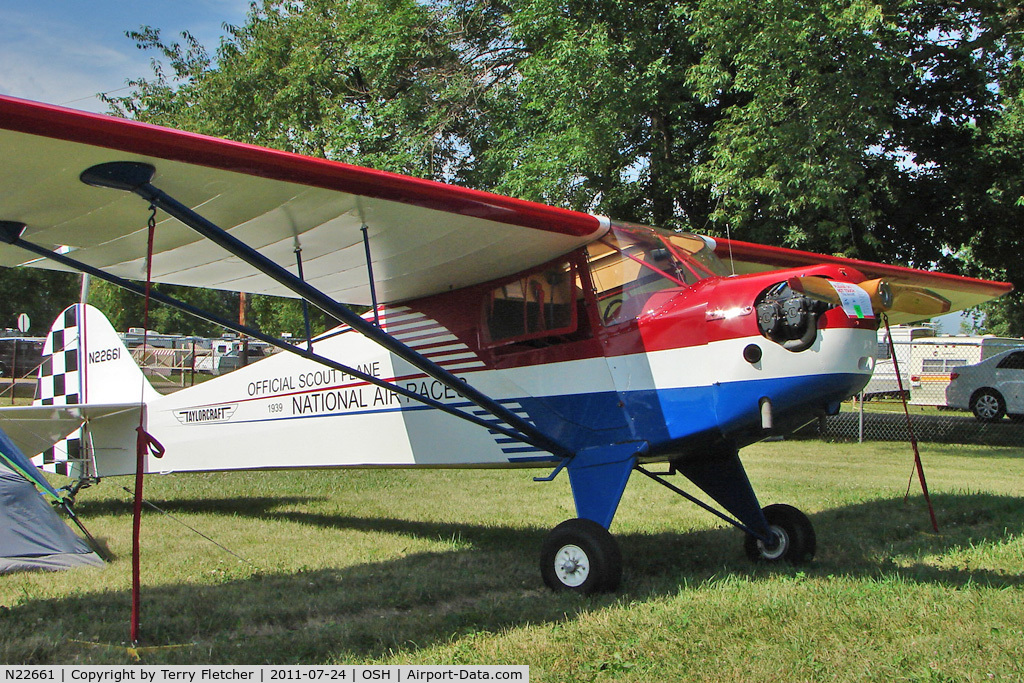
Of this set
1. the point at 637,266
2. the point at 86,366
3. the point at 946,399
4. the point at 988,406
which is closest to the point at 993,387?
the point at 988,406

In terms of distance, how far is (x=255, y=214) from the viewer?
14.8 ft

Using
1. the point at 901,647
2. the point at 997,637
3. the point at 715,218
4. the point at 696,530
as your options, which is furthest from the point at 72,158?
the point at 715,218

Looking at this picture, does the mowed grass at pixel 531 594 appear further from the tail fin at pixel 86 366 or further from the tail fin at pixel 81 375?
the tail fin at pixel 86 366

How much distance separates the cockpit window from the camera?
5.11 metres

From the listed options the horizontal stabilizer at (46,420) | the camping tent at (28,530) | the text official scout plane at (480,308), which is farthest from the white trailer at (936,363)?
the camping tent at (28,530)

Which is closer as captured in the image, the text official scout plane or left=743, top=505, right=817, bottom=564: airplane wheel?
the text official scout plane

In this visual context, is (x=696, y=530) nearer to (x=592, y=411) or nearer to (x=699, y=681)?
→ (x=592, y=411)

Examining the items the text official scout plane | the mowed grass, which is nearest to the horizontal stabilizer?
the text official scout plane

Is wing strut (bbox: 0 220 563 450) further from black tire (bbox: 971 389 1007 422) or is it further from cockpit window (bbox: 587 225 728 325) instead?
black tire (bbox: 971 389 1007 422)

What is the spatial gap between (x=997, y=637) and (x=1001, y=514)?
4277mm

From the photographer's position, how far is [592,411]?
5270 mm

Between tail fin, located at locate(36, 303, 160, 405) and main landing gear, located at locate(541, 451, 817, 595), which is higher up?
tail fin, located at locate(36, 303, 160, 405)

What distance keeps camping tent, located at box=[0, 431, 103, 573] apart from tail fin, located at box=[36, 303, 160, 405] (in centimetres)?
255

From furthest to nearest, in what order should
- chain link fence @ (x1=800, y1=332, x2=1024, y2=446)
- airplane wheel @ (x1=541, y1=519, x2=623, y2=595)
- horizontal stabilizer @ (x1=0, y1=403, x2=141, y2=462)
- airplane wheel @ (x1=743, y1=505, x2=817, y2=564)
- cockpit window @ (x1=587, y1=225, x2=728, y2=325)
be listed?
chain link fence @ (x1=800, y1=332, x2=1024, y2=446), horizontal stabilizer @ (x1=0, y1=403, x2=141, y2=462), airplane wheel @ (x1=743, y1=505, x2=817, y2=564), cockpit window @ (x1=587, y1=225, x2=728, y2=325), airplane wheel @ (x1=541, y1=519, x2=623, y2=595)
